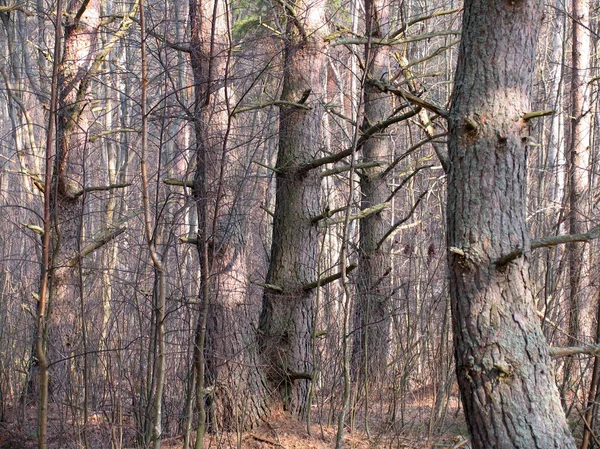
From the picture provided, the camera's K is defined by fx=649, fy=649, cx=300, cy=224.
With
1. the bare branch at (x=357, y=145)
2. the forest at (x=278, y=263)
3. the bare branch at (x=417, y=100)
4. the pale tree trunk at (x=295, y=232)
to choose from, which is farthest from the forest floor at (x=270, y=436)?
the bare branch at (x=417, y=100)

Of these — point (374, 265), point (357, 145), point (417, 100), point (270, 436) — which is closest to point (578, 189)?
point (374, 265)

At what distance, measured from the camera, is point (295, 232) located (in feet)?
22.1

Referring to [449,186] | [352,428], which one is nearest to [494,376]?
[449,186]

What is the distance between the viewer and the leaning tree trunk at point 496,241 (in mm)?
3873

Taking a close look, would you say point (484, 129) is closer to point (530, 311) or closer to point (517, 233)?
point (517, 233)

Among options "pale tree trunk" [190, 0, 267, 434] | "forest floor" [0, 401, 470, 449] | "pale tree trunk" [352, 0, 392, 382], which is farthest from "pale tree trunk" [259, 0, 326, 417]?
"pale tree trunk" [352, 0, 392, 382]

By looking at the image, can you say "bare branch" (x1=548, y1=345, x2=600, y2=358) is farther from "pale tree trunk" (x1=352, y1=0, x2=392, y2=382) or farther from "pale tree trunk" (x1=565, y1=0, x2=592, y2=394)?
"pale tree trunk" (x1=352, y1=0, x2=392, y2=382)

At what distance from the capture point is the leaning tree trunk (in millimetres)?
3873

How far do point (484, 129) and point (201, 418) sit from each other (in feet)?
9.21

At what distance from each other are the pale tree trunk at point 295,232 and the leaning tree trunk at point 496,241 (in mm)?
2625

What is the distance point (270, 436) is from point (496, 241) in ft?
10.6

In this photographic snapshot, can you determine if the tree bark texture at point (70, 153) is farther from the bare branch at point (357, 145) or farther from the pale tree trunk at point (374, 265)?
the pale tree trunk at point (374, 265)

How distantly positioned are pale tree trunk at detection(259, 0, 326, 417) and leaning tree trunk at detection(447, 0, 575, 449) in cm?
263

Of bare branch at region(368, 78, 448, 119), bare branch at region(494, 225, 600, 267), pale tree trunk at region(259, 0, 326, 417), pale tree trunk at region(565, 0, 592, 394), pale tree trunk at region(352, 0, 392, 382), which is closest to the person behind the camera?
bare branch at region(494, 225, 600, 267)
